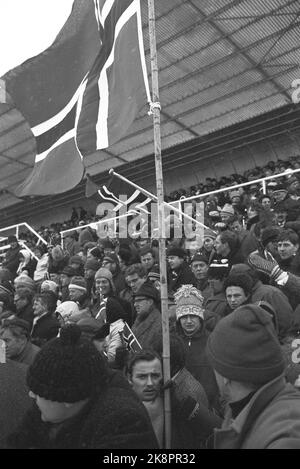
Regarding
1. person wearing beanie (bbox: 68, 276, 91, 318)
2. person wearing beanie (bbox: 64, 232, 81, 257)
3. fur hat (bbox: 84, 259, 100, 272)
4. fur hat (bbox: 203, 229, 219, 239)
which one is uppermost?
person wearing beanie (bbox: 64, 232, 81, 257)

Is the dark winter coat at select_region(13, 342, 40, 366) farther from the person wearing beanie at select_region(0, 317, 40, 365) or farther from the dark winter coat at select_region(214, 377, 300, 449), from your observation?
the dark winter coat at select_region(214, 377, 300, 449)

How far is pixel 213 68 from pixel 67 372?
1182 centimetres

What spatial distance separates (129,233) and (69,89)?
17.8ft

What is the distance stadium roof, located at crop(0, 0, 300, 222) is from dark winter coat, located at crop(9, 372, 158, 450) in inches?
363

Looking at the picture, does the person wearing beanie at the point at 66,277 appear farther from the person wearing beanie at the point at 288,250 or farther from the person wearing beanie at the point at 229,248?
the person wearing beanie at the point at 288,250

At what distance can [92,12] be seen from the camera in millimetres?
3643

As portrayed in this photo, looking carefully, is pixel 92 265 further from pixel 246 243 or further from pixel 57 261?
pixel 246 243

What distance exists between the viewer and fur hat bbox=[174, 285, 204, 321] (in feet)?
12.3

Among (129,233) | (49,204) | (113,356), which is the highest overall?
(49,204)

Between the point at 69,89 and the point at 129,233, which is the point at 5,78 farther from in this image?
the point at 129,233

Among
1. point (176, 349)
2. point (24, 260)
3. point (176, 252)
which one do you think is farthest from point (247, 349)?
point (24, 260)

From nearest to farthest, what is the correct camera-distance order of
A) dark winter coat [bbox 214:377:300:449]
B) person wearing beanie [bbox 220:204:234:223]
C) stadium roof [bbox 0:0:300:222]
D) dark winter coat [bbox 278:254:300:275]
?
dark winter coat [bbox 214:377:300:449] < dark winter coat [bbox 278:254:300:275] < person wearing beanie [bbox 220:204:234:223] < stadium roof [bbox 0:0:300:222]

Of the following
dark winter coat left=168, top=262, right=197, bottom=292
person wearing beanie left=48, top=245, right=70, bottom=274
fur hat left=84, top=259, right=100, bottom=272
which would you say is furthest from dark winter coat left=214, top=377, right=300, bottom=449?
person wearing beanie left=48, top=245, right=70, bottom=274

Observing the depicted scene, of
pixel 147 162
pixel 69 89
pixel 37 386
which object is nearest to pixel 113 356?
pixel 37 386
